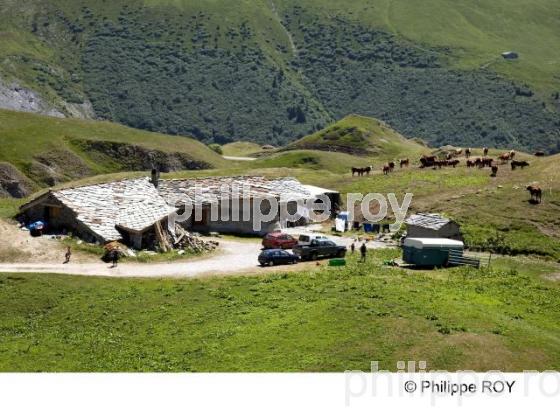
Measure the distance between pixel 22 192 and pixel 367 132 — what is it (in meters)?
86.6

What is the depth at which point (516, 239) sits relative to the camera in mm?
65562

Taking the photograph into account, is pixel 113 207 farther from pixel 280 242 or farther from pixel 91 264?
pixel 280 242

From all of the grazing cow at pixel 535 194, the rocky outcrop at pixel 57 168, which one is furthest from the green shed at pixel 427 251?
the rocky outcrop at pixel 57 168

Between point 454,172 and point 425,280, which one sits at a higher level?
point 454,172

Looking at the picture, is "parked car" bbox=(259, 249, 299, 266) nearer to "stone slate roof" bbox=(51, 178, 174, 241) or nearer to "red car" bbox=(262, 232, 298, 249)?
"red car" bbox=(262, 232, 298, 249)

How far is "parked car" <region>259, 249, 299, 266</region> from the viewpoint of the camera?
56.3m

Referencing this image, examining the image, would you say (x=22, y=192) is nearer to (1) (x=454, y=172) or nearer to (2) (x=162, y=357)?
(1) (x=454, y=172)

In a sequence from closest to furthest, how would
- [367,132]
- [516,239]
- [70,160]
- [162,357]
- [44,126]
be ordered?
[162,357] → [516,239] → [70,160] → [44,126] → [367,132]

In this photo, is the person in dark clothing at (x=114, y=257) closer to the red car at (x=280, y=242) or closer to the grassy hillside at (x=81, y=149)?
the red car at (x=280, y=242)

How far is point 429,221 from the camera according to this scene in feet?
212

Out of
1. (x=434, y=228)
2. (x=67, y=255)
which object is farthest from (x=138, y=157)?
(x=67, y=255)

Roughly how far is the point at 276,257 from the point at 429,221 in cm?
1603

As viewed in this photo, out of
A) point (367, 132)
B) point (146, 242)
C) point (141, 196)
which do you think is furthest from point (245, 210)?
point (367, 132)

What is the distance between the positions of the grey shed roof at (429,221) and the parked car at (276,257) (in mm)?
13626
